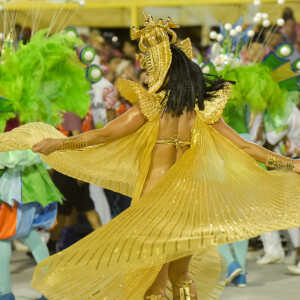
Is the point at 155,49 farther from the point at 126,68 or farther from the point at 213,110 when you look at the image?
the point at 126,68

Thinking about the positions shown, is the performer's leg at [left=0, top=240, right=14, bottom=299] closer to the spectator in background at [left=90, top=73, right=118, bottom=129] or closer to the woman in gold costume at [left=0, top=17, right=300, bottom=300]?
the woman in gold costume at [left=0, top=17, right=300, bottom=300]

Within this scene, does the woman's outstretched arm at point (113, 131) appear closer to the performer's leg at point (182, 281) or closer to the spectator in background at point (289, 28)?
the performer's leg at point (182, 281)

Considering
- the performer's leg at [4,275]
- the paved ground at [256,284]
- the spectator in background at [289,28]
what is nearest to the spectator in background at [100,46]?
the spectator in background at [289,28]

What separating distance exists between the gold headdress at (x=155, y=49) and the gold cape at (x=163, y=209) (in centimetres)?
10

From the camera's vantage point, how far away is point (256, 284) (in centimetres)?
557

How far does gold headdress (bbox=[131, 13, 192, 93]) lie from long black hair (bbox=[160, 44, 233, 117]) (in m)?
0.05

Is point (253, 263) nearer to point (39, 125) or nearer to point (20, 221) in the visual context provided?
point (20, 221)

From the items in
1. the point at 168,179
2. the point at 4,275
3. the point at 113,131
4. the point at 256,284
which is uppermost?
the point at 113,131

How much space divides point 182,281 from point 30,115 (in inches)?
64.6

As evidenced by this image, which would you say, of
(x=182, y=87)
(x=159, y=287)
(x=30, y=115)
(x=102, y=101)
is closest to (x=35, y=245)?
(x=30, y=115)

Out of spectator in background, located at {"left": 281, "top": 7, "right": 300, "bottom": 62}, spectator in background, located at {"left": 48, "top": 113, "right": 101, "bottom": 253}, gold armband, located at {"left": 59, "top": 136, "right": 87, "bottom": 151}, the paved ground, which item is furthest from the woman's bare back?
spectator in background, located at {"left": 281, "top": 7, "right": 300, "bottom": 62}

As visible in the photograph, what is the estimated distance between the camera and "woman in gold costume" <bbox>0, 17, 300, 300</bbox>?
3328 mm

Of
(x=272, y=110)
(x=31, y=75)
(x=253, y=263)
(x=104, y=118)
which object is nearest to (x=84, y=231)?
(x=104, y=118)

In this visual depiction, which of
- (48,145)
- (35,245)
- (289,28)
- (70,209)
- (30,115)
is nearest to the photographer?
(48,145)
